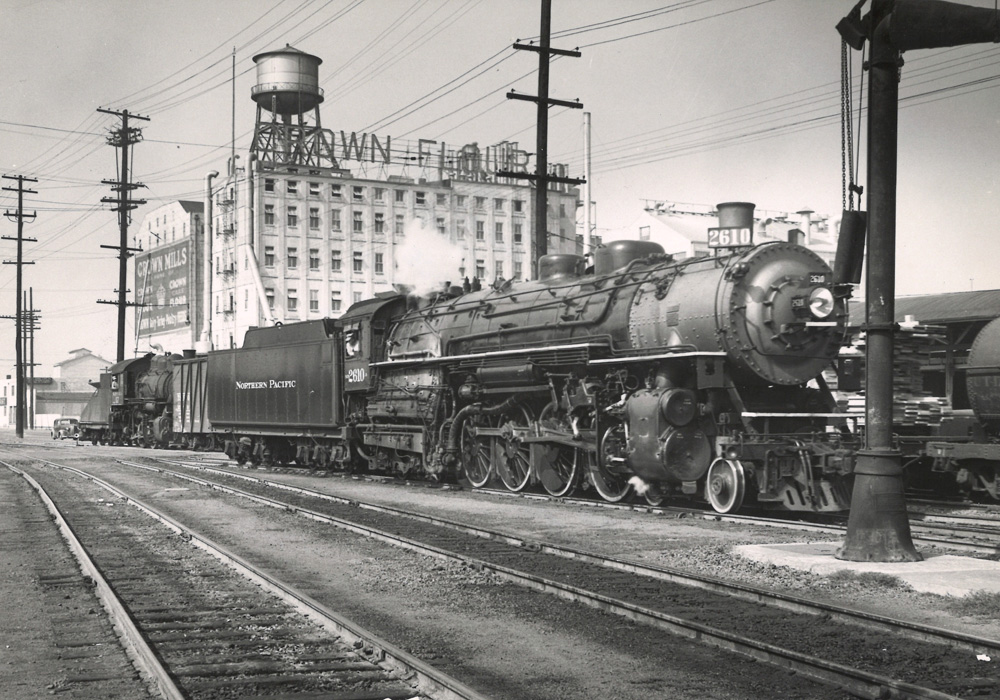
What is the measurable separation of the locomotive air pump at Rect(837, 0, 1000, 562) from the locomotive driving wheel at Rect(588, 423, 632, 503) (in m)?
5.19

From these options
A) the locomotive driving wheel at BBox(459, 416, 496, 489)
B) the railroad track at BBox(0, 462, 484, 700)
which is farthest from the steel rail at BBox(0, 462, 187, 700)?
the locomotive driving wheel at BBox(459, 416, 496, 489)

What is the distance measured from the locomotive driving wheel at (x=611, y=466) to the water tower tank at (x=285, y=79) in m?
59.1

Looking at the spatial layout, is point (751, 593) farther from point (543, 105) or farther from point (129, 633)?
point (543, 105)

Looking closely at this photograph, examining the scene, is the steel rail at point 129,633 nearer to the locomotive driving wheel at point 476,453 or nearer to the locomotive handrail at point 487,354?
the locomotive handrail at point 487,354

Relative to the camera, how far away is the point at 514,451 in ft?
54.4

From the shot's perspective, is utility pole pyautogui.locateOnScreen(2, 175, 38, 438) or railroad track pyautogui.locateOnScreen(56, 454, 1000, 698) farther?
utility pole pyautogui.locateOnScreen(2, 175, 38, 438)

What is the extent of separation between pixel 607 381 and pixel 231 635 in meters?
8.78

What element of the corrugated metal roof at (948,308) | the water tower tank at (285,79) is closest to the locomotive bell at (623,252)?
the corrugated metal roof at (948,308)

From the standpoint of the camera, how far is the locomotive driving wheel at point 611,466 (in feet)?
46.6

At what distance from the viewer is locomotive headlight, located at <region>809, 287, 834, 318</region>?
13.1m

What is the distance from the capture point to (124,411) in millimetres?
42594

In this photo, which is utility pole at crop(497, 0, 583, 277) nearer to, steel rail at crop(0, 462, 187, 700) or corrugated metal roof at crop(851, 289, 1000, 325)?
corrugated metal roof at crop(851, 289, 1000, 325)

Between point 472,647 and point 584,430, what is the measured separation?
8.70 m

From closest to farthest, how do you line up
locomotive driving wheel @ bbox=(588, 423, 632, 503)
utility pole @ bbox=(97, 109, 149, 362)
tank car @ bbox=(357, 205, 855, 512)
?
tank car @ bbox=(357, 205, 855, 512), locomotive driving wheel @ bbox=(588, 423, 632, 503), utility pole @ bbox=(97, 109, 149, 362)
